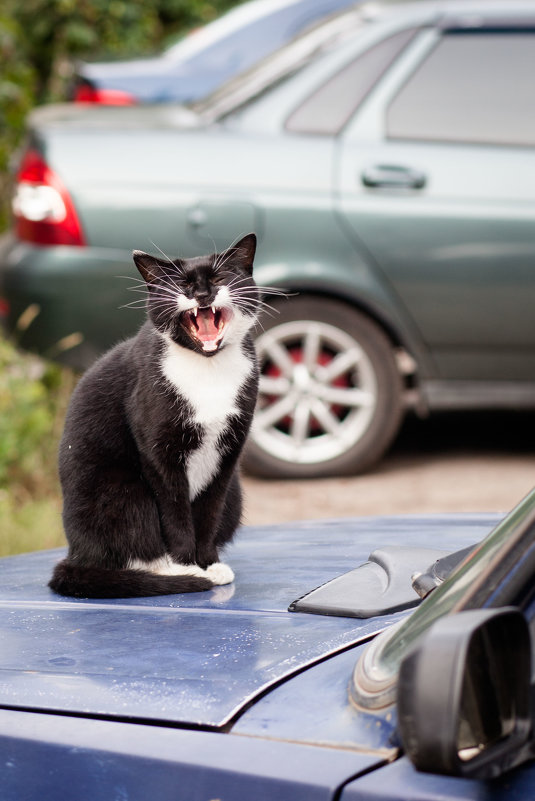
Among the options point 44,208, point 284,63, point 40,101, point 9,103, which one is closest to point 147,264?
point 44,208

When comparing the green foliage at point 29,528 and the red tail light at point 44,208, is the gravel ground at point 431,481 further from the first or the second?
the red tail light at point 44,208

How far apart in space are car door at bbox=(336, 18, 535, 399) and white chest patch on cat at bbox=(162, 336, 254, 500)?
2.76 metres

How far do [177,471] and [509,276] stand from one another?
310cm

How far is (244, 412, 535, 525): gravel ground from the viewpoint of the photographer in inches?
203

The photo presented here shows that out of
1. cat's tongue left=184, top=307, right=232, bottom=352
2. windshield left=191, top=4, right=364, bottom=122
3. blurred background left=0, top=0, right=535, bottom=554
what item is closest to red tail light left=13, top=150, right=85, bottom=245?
blurred background left=0, top=0, right=535, bottom=554

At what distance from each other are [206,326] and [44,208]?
9.99ft

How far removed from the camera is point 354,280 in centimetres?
514

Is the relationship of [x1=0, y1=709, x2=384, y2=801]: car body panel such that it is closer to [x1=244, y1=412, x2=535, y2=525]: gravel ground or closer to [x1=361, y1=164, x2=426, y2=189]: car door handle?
[x1=244, y1=412, x2=535, y2=525]: gravel ground

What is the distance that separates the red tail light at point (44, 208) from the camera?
511 cm

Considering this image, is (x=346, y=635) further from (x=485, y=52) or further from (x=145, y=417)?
(x=485, y=52)

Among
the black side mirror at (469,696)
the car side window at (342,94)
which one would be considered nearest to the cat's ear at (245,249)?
the black side mirror at (469,696)

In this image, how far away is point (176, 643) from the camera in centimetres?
167

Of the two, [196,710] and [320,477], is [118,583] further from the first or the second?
[320,477]

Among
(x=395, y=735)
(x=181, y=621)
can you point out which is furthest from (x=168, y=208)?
(x=395, y=735)
